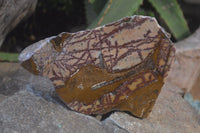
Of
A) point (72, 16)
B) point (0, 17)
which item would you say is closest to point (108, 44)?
point (0, 17)

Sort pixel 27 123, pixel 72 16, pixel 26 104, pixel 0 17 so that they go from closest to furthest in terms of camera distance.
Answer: pixel 27 123 < pixel 26 104 < pixel 0 17 < pixel 72 16

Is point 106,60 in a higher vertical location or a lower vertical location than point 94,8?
higher

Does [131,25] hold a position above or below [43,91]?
above

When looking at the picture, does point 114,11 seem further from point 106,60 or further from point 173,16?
point 173,16

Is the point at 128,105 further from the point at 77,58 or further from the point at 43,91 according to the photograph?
the point at 43,91

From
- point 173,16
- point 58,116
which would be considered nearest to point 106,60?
point 58,116

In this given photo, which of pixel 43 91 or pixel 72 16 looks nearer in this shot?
pixel 43 91

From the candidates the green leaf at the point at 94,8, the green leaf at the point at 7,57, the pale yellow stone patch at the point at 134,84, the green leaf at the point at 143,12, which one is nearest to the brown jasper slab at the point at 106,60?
the pale yellow stone patch at the point at 134,84
